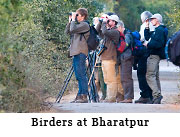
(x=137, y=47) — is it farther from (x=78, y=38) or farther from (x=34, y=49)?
(x=34, y=49)

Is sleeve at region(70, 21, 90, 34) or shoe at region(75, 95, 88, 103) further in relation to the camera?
shoe at region(75, 95, 88, 103)

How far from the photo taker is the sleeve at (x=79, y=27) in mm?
12110

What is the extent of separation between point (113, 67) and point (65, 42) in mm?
5058

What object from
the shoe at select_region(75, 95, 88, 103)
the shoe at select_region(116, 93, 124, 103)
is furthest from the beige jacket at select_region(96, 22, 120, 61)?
the shoe at select_region(75, 95, 88, 103)

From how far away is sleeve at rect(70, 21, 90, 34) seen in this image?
12110mm

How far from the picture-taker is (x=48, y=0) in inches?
682

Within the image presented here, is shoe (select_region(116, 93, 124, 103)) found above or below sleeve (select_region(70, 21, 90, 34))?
below

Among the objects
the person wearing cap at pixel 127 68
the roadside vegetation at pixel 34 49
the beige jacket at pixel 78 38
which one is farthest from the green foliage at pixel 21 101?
the person wearing cap at pixel 127 68

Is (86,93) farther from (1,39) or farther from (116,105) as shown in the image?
(1,39)

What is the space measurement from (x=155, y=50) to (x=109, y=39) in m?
1.05

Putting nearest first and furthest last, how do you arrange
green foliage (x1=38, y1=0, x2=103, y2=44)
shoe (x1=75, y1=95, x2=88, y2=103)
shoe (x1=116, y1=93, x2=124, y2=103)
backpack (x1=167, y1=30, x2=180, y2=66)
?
backpack (x1=167, y1=30, x2=180, y2=66), shoe (x1=75, y1=95, x2=88, y2=103), shoe (x1=116, y1=93, x2=124, y2=103), green foliage (x1=38, y1=0, x2=103, y2=44)

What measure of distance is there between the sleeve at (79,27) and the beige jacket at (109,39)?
408 mm

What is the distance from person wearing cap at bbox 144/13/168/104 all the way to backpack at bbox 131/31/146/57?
195 millimetres

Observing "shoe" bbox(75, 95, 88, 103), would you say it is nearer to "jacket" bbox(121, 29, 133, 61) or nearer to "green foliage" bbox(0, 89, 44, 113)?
"jacket" bbox(121, 29, 133, 61)
